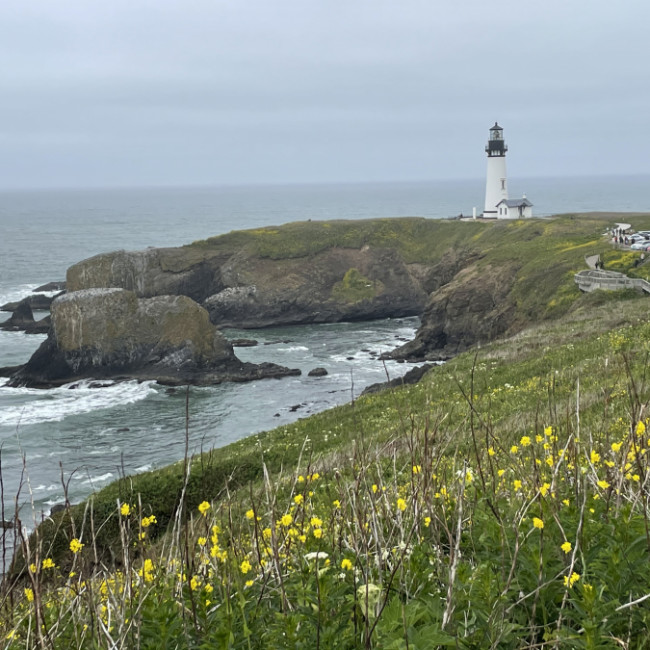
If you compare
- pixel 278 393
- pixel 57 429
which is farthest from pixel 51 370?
pixel 278 393

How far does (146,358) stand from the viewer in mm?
59688

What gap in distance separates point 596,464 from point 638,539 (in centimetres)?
253

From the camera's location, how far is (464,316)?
2665 inches

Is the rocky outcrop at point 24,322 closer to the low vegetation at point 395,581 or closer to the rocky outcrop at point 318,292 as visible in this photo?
the rocky outcrop at point 318,292

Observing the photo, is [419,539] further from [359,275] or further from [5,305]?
[5,305]

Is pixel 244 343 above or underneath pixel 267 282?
underneath

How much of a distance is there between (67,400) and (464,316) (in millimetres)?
35738

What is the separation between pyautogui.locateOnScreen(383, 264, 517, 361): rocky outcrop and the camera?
63.8m

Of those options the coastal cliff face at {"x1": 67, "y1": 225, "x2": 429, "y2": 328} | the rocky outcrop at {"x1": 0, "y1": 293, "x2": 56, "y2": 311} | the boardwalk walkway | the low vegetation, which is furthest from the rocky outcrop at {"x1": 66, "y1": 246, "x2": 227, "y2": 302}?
the low vegetation

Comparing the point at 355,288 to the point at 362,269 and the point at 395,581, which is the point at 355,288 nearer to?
the point at 362,269

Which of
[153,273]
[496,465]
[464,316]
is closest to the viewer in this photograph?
[496,465]

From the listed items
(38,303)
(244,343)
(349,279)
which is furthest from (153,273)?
(349,279)

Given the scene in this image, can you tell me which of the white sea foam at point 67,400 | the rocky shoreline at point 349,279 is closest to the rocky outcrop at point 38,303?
the rocky shoreline at point 349,279

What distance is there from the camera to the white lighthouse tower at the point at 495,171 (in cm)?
10862
